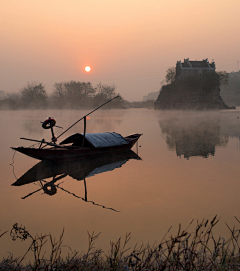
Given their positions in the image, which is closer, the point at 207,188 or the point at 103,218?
the point at 103,218

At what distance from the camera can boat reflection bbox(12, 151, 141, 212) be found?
34.7 feet

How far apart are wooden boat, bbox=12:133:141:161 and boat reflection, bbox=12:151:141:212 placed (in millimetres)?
404

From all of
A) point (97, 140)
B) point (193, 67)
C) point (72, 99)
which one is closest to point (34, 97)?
point (72, 99)

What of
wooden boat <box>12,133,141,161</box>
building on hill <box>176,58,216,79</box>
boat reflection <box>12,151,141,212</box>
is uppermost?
building on hill <box>176,58,216,79</box>

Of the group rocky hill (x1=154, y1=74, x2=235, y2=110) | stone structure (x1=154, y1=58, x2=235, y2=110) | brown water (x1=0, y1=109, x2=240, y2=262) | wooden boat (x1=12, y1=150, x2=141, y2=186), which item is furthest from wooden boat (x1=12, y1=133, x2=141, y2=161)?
stone structure (x1=154, y1=58, x2=235, y2=110)

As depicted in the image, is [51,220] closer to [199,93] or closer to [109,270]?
[109,270]

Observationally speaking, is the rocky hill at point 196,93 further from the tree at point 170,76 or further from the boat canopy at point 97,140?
the boat canopy at point 97,140

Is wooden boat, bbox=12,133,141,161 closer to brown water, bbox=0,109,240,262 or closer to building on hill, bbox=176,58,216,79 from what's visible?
brown water, bbox=0,109,240,262

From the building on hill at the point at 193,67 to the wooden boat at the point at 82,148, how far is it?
6890 centimetres

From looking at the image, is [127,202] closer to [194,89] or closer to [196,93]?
[194,89]

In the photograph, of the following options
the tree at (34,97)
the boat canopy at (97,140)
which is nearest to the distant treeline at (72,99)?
the tree at (34,97)

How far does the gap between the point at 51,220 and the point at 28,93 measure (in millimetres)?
104644

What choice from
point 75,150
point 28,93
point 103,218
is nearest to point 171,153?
point 75,150

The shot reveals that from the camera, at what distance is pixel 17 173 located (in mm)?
12539
